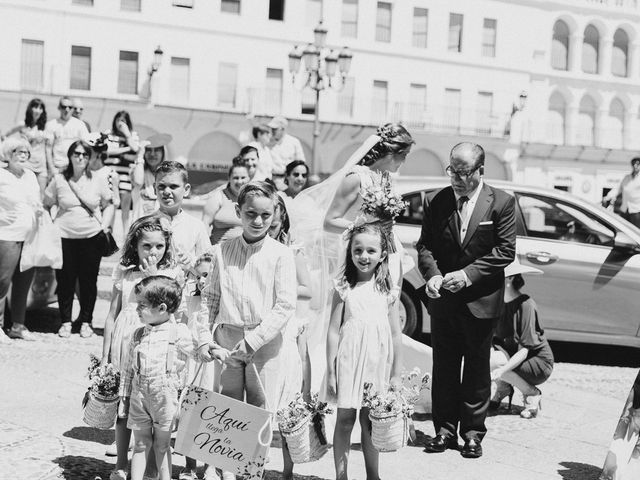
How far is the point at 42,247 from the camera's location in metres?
9.84

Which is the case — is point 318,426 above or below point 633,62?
below

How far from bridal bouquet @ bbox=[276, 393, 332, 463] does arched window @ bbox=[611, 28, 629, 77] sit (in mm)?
52584

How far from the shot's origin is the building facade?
4056cm

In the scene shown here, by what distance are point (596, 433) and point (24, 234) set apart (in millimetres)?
5899

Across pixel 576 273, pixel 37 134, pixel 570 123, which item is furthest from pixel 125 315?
pixel 570 123

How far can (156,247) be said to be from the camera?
5.46 metres

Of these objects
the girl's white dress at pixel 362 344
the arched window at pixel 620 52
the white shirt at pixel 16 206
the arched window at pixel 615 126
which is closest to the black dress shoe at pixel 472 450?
the girl's white dress at pixel 362 344

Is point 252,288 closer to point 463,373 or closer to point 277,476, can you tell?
point 277,476

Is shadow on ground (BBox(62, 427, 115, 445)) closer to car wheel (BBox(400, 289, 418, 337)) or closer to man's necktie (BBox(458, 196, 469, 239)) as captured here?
man's necktie (BBox(458, 196, 469, 239))

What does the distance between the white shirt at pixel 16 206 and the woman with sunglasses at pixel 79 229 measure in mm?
405

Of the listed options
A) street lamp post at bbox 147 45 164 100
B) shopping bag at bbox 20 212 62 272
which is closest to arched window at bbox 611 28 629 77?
street lamp post at bbox 147 45 164 100

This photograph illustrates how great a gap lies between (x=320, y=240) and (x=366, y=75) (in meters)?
39.7

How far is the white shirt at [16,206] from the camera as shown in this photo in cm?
945

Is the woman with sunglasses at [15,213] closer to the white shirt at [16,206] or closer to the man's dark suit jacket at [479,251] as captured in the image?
the white shirt at [16,206]
